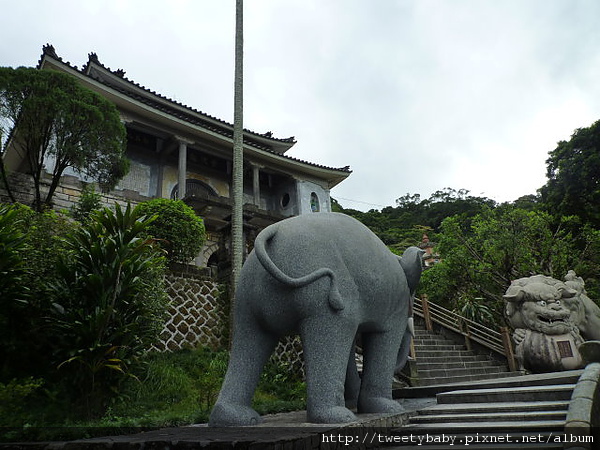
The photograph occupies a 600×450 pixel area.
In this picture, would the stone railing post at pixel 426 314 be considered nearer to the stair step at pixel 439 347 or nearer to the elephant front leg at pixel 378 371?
the stair step at pixel 439 347

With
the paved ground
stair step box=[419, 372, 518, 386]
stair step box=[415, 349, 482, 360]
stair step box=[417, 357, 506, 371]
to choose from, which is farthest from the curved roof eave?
the paved ground

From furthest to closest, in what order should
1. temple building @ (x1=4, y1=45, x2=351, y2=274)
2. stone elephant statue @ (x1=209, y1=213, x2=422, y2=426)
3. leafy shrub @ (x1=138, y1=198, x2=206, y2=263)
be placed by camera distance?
temple building @ (x1=4, y1=45, x2=351, y2=274) < leafy shrub @ (x1=138, y1=198, x2=206, y2=263) < stone elephant statue @ (x1=209, y1=213, x2=422, y2=426)

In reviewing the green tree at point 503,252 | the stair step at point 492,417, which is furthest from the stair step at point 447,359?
the stair step at point 492,417

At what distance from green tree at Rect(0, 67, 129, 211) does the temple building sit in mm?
3463

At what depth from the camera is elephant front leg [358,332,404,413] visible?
3338 mm

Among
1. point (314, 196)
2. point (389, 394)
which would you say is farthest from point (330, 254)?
point (314, 196)

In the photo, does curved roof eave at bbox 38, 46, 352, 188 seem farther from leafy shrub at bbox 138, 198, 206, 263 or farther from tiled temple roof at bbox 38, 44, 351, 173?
leafy shrub at bbox 138, 198, 206, 263

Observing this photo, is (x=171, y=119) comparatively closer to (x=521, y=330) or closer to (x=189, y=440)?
(x=521, y=330)

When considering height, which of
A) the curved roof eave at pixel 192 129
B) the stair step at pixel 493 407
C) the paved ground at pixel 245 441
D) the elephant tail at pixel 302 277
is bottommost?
the stair step at pixel 493 407

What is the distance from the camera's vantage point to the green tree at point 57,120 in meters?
8.85

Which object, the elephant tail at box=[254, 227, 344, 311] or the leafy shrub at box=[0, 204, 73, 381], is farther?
the leafy shrub at box=[0, 204, 73, 381]

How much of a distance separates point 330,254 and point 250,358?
969 mm

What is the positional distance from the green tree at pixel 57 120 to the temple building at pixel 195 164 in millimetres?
3463

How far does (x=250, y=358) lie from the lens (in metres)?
3.05
